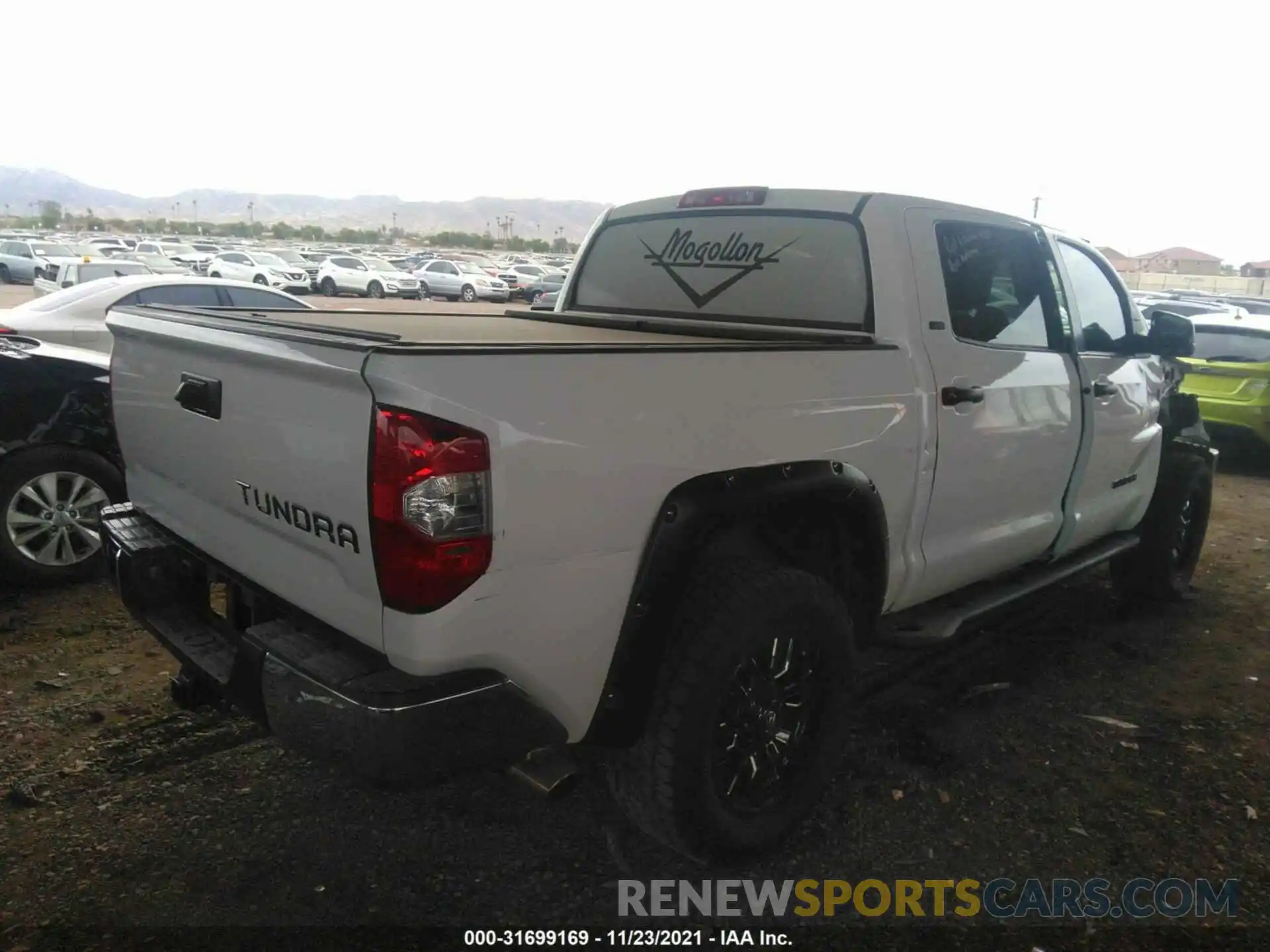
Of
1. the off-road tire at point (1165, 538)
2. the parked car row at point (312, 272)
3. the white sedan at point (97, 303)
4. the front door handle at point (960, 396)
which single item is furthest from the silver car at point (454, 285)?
the front door handle at point (960, 396)

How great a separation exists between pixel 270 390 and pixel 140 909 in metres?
1.45

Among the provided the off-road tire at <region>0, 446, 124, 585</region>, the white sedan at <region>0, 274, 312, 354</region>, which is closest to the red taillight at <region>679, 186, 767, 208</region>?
the off-road tire at <region>0, 446, 124, 585</region>

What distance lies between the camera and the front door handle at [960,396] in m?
3.13

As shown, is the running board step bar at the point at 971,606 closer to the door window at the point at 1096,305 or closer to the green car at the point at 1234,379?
the door window at the point at 1096,305

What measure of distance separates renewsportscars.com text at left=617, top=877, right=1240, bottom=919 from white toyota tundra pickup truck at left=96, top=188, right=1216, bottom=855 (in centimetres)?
20

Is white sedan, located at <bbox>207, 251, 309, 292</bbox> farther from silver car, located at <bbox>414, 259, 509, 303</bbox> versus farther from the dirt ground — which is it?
the dirt ground

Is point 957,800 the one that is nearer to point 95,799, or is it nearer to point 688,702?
point 688,702

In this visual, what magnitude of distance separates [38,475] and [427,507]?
3.68 meters

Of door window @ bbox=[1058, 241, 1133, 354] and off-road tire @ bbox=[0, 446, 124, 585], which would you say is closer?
door window @ bbox=[1058, 241, 1133, 354]

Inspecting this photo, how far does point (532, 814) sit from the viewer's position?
9.93ft

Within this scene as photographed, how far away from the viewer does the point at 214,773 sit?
3158 millimetres

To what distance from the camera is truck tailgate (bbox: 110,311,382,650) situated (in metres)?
2.03

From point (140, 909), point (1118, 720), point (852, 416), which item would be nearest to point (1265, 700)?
point (1118, 720)

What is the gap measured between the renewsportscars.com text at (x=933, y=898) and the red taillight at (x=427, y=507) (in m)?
1.24
